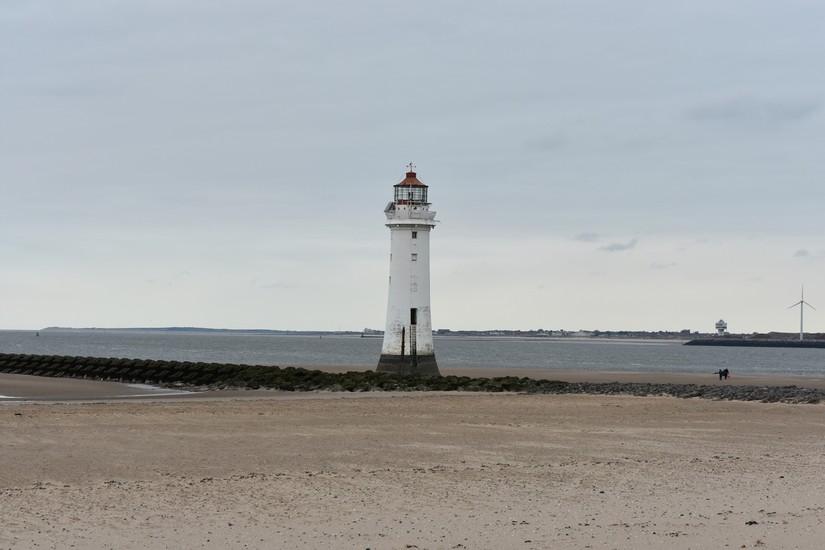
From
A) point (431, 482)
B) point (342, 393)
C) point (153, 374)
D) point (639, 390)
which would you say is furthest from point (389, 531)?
point (153, 374)

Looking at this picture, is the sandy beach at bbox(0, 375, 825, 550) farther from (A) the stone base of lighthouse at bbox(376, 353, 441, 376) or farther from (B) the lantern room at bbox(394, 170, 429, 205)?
(B) the lantern room at bbox(394, 170, 429, 205)

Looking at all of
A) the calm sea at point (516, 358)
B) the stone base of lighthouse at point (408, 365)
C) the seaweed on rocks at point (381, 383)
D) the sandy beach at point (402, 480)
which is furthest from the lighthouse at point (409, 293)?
the calm sea at point (516, 358)

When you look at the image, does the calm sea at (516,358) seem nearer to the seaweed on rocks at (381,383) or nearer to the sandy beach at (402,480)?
the seaweed on rocks at (381,383)

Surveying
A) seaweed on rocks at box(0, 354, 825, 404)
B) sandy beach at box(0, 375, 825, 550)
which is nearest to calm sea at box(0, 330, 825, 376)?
seaweed on rocks at box(0, 354, 825, 404)

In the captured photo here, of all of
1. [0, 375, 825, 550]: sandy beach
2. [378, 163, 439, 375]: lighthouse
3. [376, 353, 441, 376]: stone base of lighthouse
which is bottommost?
[0, 375, 825, 550]: sandy beach

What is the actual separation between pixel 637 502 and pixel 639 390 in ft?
82.9

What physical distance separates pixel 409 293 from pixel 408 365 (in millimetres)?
2809

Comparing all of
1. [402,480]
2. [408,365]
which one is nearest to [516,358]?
[408,365]

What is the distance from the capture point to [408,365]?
138 ft

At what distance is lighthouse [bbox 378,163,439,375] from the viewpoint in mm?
42000

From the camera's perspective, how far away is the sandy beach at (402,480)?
11242mm

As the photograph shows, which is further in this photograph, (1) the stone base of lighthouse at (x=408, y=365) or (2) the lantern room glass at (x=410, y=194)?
(2) the lantern room glass at (x=410, y=194)

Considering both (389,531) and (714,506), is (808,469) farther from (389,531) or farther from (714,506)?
(389,531)

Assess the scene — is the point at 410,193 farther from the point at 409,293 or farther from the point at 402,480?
the point at 402,480
